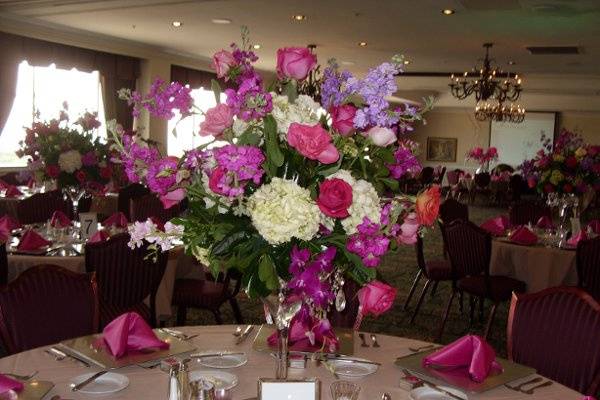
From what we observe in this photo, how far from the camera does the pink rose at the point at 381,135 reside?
1.64 metres

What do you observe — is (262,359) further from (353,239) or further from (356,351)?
(353,239)

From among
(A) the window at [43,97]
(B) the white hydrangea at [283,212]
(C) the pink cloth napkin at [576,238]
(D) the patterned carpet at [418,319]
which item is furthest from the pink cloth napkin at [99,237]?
(A) the window at [43,97]

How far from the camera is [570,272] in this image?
513 centimetres

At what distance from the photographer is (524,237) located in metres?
5.27

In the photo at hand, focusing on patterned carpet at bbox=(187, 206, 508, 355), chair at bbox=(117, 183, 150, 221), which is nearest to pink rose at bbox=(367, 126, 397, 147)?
patterned carpet at bbox=(187, 206, 508, 355)

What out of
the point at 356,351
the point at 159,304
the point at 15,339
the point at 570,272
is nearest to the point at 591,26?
the point at 570,272

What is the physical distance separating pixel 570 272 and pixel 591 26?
4.06 meters

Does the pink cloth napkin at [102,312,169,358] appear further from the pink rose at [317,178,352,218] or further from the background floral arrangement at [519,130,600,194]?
the background floral arrangement at [519,130,600,194]

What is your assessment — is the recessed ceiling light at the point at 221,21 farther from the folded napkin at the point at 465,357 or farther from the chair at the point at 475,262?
the folded napkin at the point at 465,357

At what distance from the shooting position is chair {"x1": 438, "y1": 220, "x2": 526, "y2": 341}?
4.98 m

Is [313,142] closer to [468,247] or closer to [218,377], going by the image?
[218,377]

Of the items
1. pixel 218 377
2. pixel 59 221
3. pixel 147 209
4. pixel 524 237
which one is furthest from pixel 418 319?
pixel 218 377

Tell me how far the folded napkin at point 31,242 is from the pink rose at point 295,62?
9.75 ft

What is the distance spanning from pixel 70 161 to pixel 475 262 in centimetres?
308
